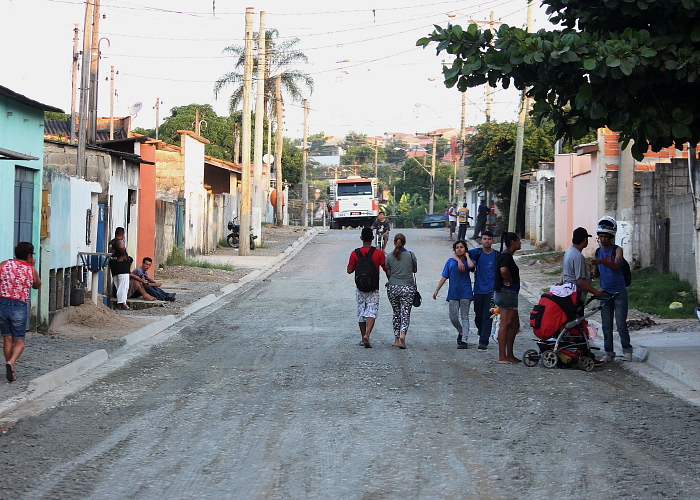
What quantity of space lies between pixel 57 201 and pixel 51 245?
0.90 metres

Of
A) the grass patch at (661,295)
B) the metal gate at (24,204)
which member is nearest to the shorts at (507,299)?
the grass patch at (661,295)

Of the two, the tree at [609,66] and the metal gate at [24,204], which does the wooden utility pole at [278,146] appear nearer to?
the metal gate at [24,204]

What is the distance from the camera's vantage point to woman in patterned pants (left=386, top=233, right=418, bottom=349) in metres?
13.9

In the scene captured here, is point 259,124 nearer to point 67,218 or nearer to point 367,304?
point 67,218

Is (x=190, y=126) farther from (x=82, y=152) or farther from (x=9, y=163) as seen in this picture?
(x=9, y=163)

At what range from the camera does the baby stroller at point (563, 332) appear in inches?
467

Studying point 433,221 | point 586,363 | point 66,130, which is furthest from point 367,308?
point 433,221

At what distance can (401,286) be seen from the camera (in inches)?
548

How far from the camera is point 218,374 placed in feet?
37.4

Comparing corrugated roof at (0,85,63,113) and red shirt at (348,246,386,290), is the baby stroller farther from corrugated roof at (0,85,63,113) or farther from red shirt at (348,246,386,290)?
corrugated roof at (0,85,63,113)

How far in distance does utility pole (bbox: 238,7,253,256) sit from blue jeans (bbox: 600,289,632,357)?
23.6 meters

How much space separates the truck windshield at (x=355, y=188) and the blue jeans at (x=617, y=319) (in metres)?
44.7

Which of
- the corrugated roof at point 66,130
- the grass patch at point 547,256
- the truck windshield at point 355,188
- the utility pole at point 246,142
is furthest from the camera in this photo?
the truck windshield at point 355,188

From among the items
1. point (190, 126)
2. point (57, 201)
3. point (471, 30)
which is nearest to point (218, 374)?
point (471, 30)
